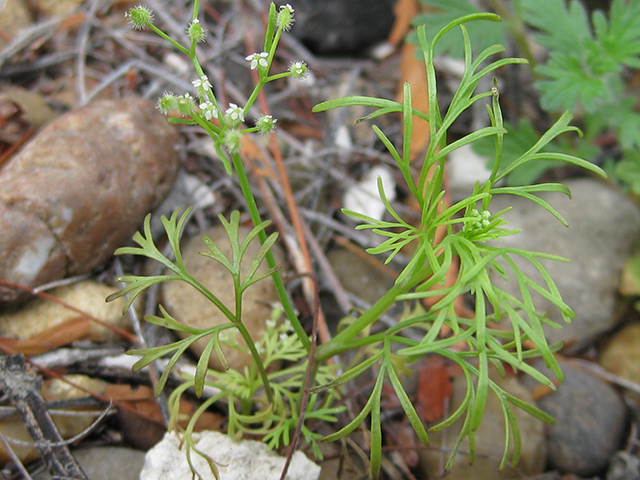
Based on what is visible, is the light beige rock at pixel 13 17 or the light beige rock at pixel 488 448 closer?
the light beige rock at pixel 488 448

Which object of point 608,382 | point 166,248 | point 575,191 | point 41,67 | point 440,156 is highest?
point 41,67

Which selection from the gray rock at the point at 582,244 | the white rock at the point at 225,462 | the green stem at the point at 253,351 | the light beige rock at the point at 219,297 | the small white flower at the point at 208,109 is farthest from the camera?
the gray rock at the point at 582,244

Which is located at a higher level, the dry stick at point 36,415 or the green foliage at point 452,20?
the green foliage at point 452,20

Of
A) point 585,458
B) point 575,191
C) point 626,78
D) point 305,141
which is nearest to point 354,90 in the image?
point 305,141

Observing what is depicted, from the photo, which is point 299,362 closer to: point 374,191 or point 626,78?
point 374,191

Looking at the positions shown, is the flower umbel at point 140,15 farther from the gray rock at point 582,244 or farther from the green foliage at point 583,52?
the gray rock at point 582,244

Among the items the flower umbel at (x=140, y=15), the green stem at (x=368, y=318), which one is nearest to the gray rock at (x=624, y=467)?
the green stem at (x=368, y=318)
